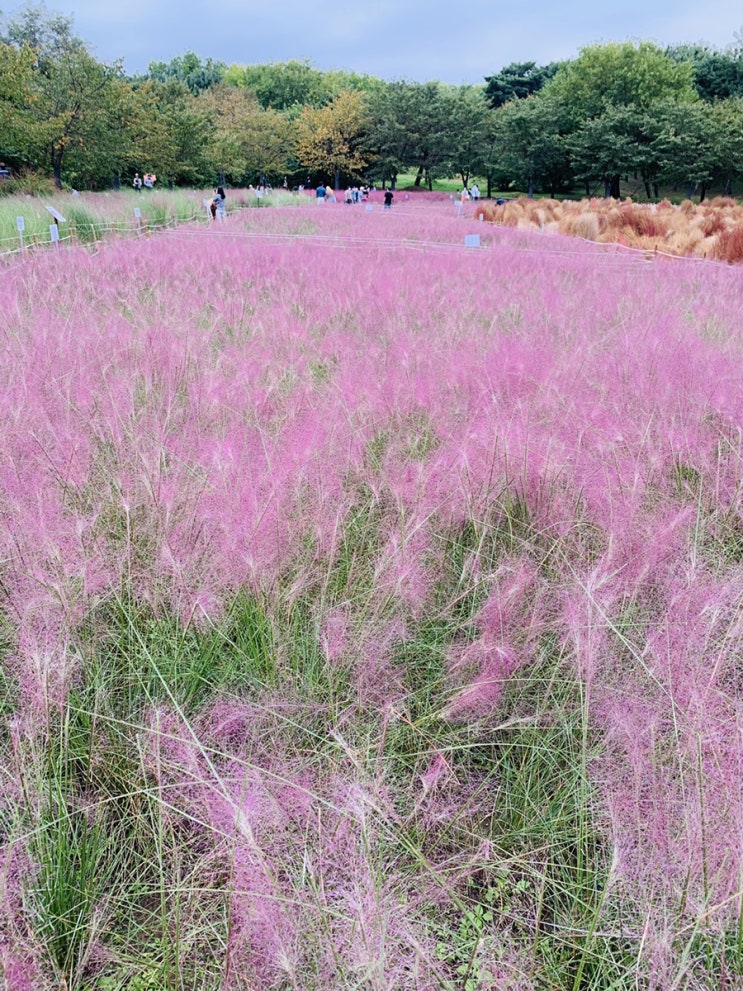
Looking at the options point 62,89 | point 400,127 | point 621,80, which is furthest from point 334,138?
point 62,89

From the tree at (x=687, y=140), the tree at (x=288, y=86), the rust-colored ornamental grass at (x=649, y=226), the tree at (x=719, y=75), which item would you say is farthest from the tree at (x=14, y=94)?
the tree at (x=288, y=86)

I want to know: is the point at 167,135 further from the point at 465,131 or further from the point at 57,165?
the point at 465,131

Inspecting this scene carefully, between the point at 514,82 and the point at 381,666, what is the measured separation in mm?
68614

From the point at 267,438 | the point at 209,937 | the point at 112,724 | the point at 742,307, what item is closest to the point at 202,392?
the point at 267,438

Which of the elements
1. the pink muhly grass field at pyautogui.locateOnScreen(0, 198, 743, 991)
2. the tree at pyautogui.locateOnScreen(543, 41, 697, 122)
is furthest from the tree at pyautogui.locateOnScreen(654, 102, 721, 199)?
the pink muhly grass field at pyautogui.locateOnScreen(0, 198, 743, 991)

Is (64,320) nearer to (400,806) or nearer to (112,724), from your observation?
(112,724)

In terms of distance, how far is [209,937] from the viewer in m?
0.94

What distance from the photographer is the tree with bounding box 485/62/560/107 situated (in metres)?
57.1

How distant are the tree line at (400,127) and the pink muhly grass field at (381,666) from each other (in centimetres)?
2152

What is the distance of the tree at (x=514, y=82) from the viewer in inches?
2248

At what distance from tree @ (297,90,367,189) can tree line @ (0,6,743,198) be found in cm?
11

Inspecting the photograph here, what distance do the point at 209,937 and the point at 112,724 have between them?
0.45 m

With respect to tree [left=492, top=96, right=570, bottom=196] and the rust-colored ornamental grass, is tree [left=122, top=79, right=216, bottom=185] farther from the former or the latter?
tree [left=492, top=96, right=570, bottom=196]

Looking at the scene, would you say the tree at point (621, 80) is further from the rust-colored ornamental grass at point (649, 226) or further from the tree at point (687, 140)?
the rust-colored ornamental grass at point (649, 226)
